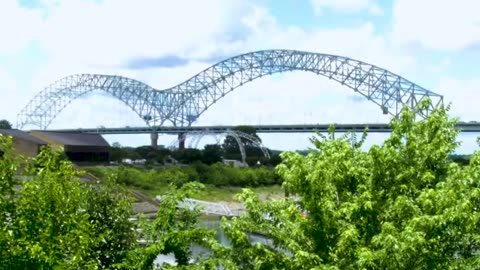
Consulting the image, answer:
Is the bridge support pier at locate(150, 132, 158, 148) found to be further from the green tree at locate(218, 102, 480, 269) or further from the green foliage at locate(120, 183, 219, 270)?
the green tree at locate(218, 102, 480, 269)

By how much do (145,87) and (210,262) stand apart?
155356mm

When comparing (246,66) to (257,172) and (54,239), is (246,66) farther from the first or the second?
(54,239)

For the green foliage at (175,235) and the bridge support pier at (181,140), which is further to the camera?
the bridge support pier at (181,140)

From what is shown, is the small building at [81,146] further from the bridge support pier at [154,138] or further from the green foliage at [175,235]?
the green foliage at [175,235]

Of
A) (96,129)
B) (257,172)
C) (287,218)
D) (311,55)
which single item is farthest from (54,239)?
(96,129)

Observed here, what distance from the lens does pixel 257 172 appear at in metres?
101

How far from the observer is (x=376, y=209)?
1123 centimetres

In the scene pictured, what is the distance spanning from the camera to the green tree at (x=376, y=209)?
9.95 metres

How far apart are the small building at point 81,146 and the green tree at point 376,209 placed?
9839 cm

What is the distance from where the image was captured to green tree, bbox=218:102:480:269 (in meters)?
9.95

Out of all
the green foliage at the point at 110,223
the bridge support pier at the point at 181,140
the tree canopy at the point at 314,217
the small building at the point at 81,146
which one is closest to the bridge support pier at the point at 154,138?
the bridge support pier at the point at 181,140

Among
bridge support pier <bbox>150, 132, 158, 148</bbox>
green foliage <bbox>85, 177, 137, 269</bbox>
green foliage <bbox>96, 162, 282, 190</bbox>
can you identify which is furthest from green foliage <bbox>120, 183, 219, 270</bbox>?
bridge support pier <bbox>150, 132, 158, 148</bbox>

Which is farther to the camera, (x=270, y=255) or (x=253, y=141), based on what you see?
(x=253, y=141)

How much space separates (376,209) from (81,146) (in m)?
104
